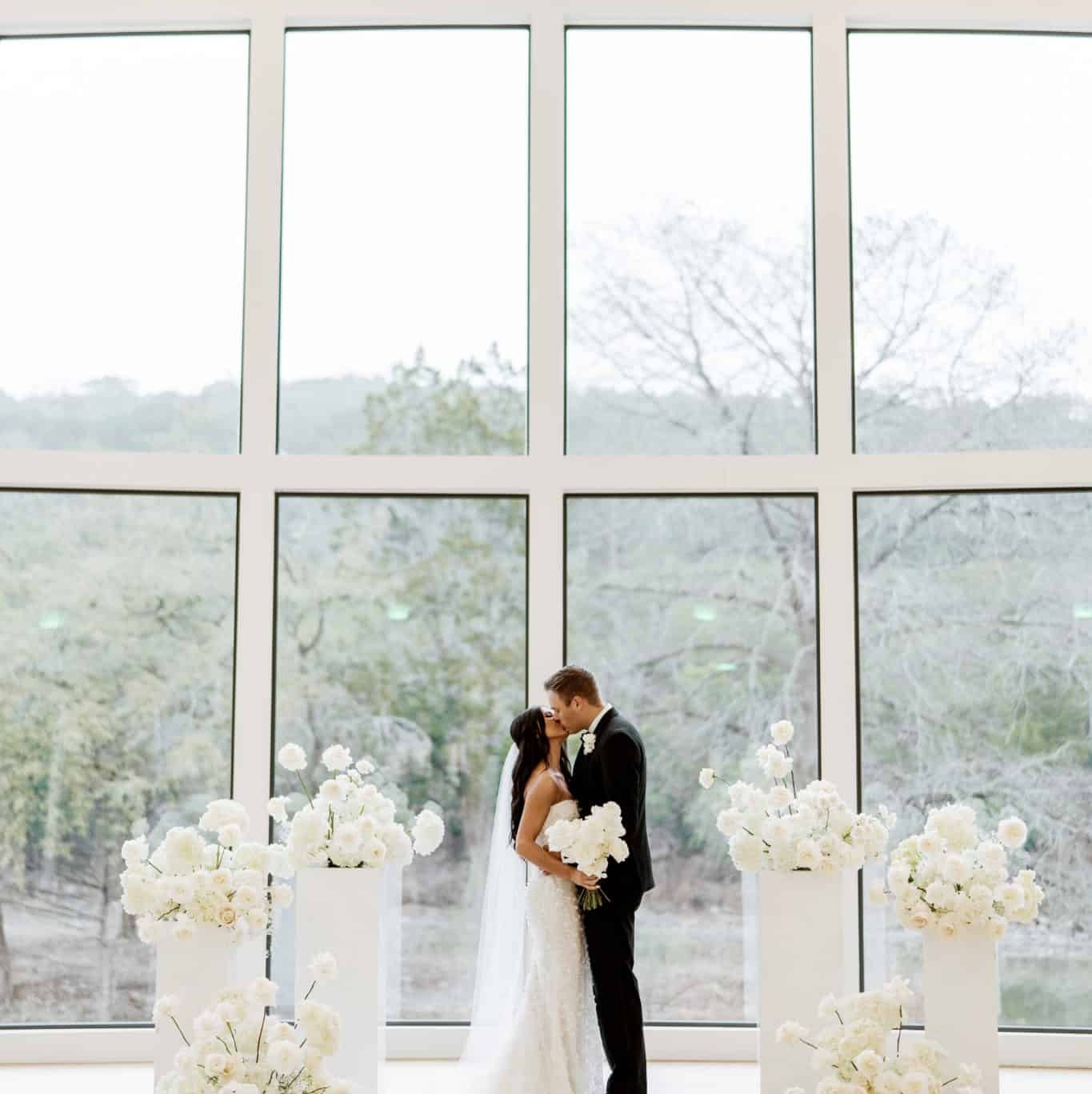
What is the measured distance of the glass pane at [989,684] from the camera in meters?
5.75

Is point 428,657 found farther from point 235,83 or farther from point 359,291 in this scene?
point 235,83

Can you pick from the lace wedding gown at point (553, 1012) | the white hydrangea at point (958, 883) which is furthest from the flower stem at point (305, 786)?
the white hydrangea at point (958, 883)

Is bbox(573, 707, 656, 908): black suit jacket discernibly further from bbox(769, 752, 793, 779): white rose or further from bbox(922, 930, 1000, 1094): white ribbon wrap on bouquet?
bbox(922, 930, 1000, 1094): white ribbon wrap on bouquet

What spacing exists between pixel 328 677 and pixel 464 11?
3.02 metres

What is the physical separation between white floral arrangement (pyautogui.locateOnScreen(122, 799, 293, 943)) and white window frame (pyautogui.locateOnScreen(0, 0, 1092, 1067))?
3.84 ft

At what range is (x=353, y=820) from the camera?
16.3 ft

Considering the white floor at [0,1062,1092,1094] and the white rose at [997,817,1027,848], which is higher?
the white rose at [997,817,1027,848]

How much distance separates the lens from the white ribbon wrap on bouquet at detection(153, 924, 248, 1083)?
4504 mm

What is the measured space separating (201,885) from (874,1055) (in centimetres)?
218

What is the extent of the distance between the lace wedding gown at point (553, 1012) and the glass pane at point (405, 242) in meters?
2.07

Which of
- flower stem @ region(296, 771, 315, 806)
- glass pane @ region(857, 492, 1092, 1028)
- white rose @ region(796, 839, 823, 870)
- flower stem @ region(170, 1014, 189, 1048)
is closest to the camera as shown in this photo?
flower stem @ region(170, 1014, 189, 1048)

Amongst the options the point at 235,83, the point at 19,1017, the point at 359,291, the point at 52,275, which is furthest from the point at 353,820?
the point at 235,83

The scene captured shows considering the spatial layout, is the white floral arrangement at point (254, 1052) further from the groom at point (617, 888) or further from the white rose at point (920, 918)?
the white rose at point (920, 918)

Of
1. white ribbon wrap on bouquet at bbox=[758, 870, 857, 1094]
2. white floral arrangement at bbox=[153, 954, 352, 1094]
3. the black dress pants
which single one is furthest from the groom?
white floral arrangement at bbox=[153, 954, 352, 1094]
